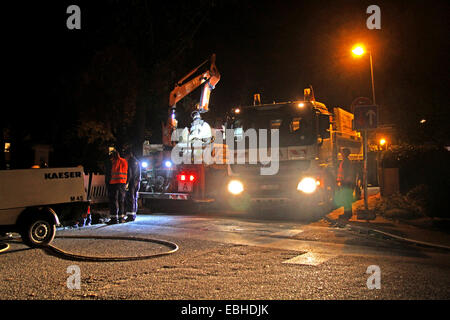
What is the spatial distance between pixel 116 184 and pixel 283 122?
466cm

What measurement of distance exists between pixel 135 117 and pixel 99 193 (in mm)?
7758

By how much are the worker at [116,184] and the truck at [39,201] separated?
9.07 feet

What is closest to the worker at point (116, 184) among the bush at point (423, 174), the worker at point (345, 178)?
the worker at point (345, 178)

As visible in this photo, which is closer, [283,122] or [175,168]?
[283,122]

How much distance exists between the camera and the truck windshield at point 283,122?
11055 millimetres

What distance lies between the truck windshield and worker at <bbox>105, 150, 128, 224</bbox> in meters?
3.24

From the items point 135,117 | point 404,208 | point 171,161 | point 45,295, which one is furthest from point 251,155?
A: point 135,117

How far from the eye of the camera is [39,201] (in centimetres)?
746

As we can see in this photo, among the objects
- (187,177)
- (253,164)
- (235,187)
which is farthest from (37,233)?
(253,164)

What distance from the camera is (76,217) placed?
8.02 meters

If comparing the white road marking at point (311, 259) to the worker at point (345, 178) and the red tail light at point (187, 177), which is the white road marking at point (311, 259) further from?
the red tail light at point (187, 177)

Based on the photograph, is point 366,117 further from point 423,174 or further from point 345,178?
point 423,174

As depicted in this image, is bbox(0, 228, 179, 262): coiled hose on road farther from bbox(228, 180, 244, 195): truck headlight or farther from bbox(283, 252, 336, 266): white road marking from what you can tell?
bbox(228, 180, 244, 195): truck headlight
